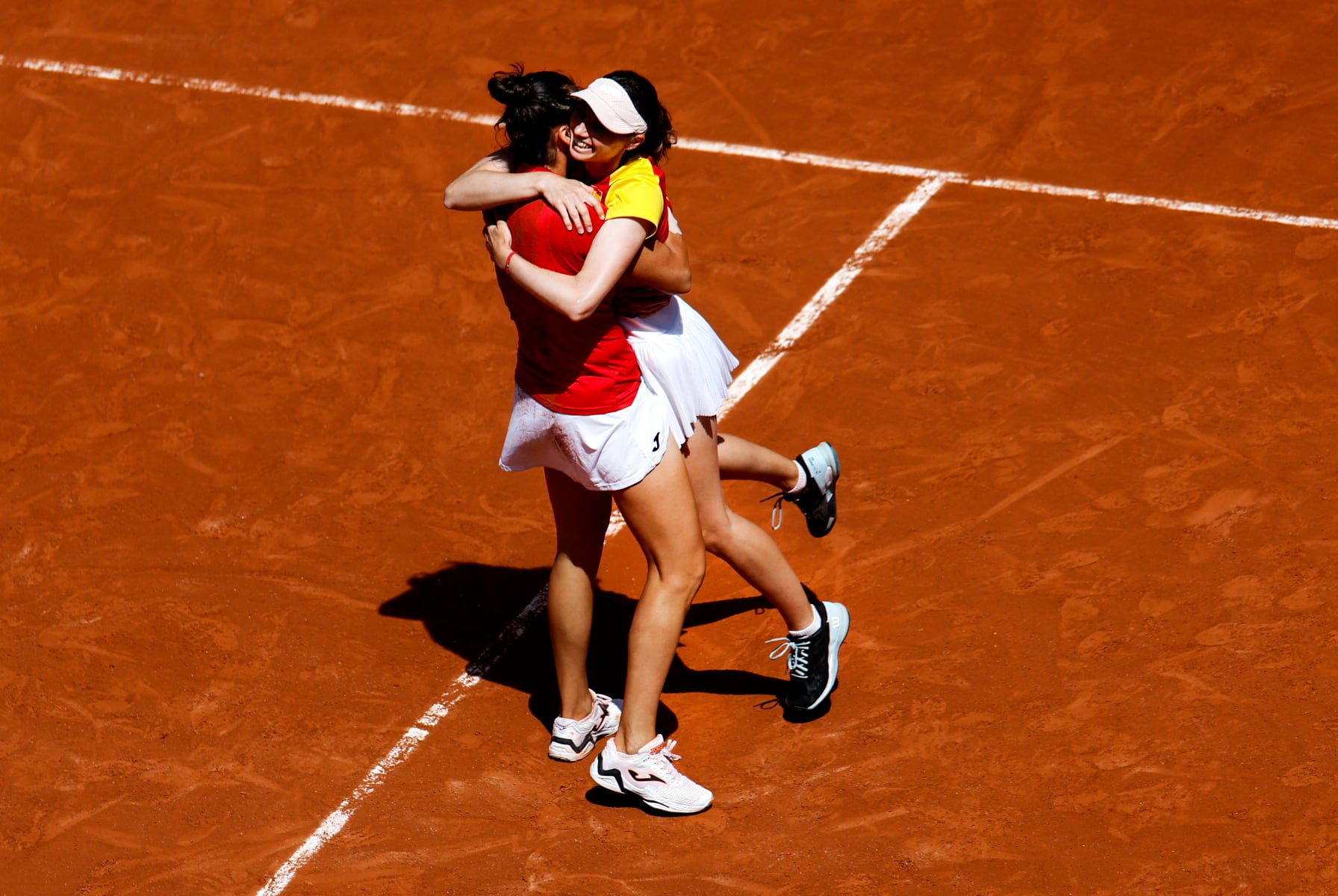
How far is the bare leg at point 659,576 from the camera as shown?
16.2 feet

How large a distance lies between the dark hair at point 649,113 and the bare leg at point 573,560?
1.22 m

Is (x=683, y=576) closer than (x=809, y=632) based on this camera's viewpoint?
Yes

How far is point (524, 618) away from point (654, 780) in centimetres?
147

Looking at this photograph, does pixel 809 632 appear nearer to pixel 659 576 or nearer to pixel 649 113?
pixel 659 576

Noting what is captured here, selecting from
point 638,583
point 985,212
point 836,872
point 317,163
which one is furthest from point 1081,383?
point 317,163

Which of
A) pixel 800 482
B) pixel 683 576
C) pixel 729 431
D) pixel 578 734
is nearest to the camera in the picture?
pixel 683 576

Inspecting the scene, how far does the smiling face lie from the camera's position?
4613 mm

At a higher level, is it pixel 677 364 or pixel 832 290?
pixel 677 364

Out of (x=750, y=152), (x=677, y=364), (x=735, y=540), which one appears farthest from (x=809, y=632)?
(x=750, y=152)

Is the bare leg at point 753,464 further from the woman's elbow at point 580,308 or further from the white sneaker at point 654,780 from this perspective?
the woman's elbow at point 580,308

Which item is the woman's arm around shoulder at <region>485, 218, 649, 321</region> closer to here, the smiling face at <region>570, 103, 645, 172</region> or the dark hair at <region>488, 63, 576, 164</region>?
A: the smiling face at <region>570, 103, 645, 172</region>

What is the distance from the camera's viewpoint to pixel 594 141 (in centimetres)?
463

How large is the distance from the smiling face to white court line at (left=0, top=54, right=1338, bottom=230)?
4700 mm

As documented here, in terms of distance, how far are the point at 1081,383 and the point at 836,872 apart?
10.8 feet
